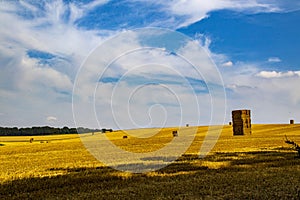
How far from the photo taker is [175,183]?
11.1m

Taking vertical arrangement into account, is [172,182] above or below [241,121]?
below

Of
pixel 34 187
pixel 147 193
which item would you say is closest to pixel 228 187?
pixel 147 193

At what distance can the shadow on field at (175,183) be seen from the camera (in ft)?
31.2

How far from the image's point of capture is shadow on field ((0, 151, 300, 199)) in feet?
31.2

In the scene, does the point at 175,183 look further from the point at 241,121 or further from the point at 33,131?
the point at 33,131

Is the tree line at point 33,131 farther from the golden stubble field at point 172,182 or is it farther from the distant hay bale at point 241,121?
the golden stubble field at point 172,182

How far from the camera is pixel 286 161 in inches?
608

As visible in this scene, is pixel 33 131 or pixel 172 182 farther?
pixel 33 131

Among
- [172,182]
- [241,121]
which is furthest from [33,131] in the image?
[172,182]

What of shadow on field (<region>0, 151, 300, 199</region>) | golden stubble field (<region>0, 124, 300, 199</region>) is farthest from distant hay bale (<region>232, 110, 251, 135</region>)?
shadow on field (<region>0, 151, 300, 199</region>)

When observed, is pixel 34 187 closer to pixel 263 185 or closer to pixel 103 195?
pixel 103 195

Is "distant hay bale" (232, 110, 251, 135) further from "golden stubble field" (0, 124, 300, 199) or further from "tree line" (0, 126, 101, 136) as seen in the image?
"tree line" (0, 126, 101, 136)

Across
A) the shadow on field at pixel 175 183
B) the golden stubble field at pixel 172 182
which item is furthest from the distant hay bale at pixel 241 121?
the shadow on field at pixel 175 183

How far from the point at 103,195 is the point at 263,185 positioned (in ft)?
13.1
